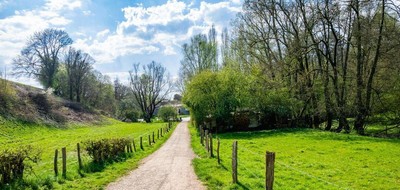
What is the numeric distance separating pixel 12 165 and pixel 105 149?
20.9ft

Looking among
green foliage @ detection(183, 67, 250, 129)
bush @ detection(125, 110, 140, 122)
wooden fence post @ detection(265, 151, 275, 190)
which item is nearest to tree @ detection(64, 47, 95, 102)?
bush @ detection(125, 110, 140, 122)

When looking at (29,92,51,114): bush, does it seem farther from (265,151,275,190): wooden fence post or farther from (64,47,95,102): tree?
(265,151,275,190): wooden fence post

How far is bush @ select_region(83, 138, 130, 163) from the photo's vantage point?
15.7 meters

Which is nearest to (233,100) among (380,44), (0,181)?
(380,44)

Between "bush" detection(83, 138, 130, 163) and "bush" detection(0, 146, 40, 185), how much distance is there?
177 inches

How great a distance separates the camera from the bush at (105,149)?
15664 millimetres

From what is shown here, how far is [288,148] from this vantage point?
22.5 m

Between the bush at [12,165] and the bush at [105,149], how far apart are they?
4.49 metres

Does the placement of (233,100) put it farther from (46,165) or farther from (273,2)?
(46,165)

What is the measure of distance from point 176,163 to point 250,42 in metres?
26.4

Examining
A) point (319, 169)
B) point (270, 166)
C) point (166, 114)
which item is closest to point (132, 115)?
point (166, 114)

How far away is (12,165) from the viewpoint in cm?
1056

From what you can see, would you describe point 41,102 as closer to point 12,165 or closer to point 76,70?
point 76,70

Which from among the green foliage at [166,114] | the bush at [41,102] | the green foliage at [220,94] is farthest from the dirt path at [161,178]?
the green foliage at [166,114]
